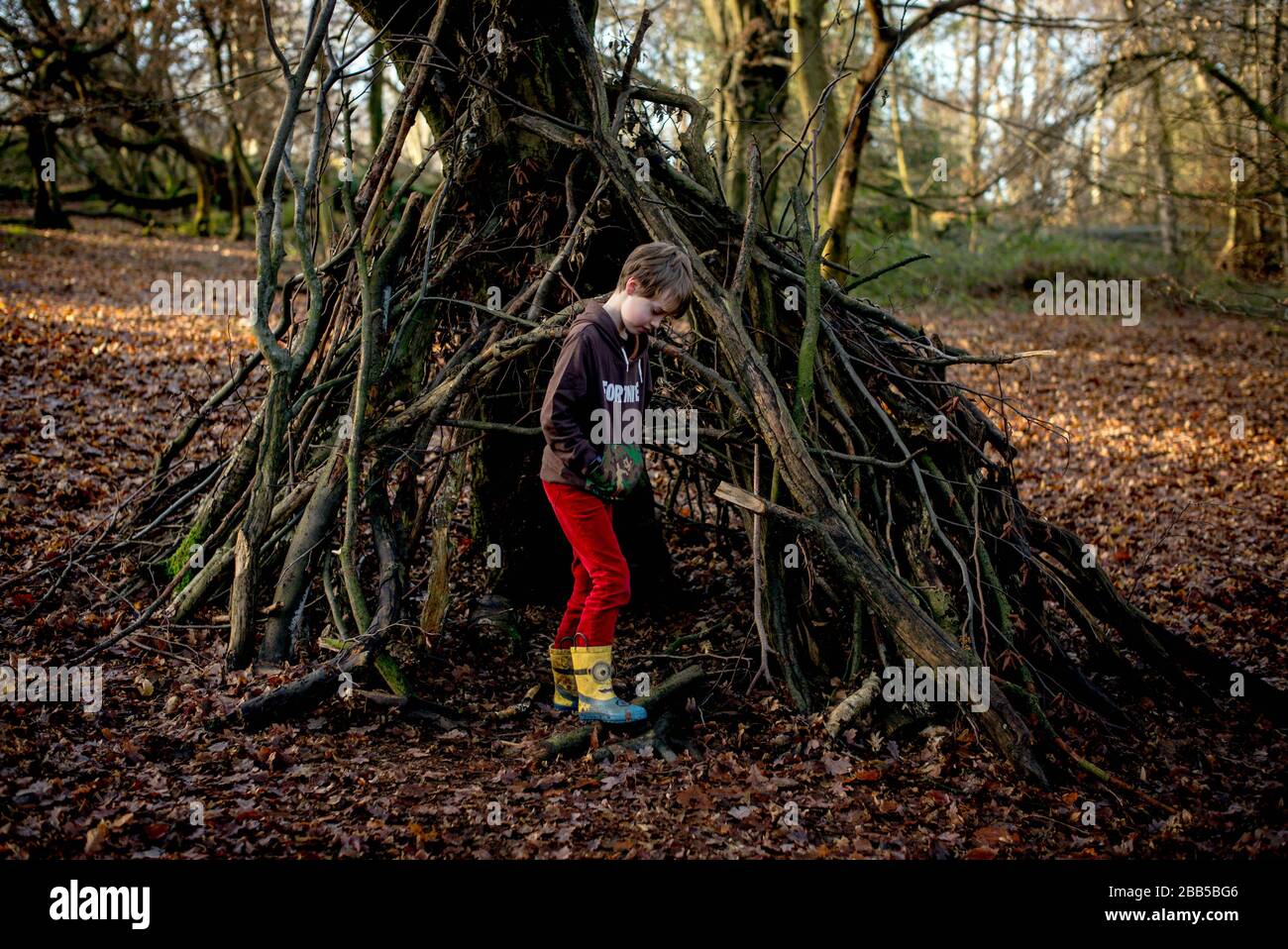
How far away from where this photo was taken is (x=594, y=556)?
3795mm

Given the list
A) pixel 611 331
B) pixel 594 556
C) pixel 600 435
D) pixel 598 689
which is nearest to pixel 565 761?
pixel 598 689

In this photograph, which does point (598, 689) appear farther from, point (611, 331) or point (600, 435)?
point (611, 331)

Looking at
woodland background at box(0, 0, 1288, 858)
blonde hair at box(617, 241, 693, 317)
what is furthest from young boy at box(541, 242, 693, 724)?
woodland background at box(0, 0, 1288, 858)

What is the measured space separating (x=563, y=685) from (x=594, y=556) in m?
0.64

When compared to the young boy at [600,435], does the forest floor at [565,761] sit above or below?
below

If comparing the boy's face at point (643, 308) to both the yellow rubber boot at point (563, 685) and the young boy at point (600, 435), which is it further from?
the yellow rubber boot at point (563, 685)

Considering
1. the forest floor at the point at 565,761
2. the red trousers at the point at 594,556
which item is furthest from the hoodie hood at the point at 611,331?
the forest floor at the point at 565,761

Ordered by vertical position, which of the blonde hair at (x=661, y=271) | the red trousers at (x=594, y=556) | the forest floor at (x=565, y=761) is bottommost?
the forest floor at (x=565, y=761)

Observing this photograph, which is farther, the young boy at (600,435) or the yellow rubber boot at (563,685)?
the yellow rubber boot at (563,685)

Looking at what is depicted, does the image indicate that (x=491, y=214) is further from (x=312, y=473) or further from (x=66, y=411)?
(x=66, y=411)

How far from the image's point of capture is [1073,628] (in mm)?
5340

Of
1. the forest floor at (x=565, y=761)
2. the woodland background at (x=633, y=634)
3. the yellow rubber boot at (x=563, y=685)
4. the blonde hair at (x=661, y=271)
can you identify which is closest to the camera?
the forest floor at (x=565, y=761)

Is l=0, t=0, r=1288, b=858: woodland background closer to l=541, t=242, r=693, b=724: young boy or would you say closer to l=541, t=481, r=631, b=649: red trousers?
l=541, t=242, r=693, b=724: young boy

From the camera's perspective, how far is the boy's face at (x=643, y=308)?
3598 millimetres
